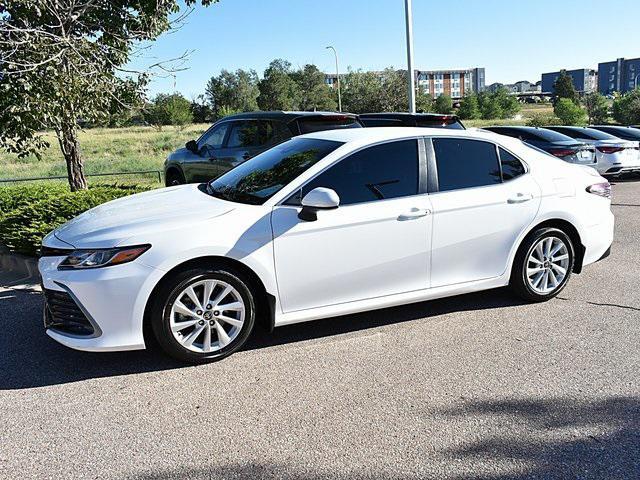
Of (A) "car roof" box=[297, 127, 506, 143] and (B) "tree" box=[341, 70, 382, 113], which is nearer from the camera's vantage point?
(A) "car roof" box=[297, 127, 506, 143]

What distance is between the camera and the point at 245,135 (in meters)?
8.64

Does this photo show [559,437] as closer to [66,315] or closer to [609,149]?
[66,315]

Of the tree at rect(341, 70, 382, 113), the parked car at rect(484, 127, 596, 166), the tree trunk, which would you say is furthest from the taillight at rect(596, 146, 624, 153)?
the tree at rect(341, 70, 382, 113)

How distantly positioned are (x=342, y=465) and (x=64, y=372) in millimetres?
2188

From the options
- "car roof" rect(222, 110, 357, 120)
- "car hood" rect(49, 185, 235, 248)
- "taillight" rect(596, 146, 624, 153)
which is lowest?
"taillight" rect(596, 146, 624, 153)

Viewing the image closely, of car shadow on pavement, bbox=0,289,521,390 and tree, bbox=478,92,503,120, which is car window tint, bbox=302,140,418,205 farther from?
tree, bbox=478,92,503,120

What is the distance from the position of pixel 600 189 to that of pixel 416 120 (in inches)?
186

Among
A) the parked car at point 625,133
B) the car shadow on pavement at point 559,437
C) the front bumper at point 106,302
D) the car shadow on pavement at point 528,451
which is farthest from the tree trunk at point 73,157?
the parked car at point 625,133

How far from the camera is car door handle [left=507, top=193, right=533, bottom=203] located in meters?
4.89

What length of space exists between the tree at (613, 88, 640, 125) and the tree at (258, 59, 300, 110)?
41.7 metres

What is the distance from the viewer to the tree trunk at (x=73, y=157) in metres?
8.48

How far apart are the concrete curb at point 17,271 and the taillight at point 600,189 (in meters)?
5.57

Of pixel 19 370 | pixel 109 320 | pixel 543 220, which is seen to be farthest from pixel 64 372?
pixel 543 220

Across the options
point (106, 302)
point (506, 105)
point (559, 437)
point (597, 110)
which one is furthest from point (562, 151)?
point (506, 105)
